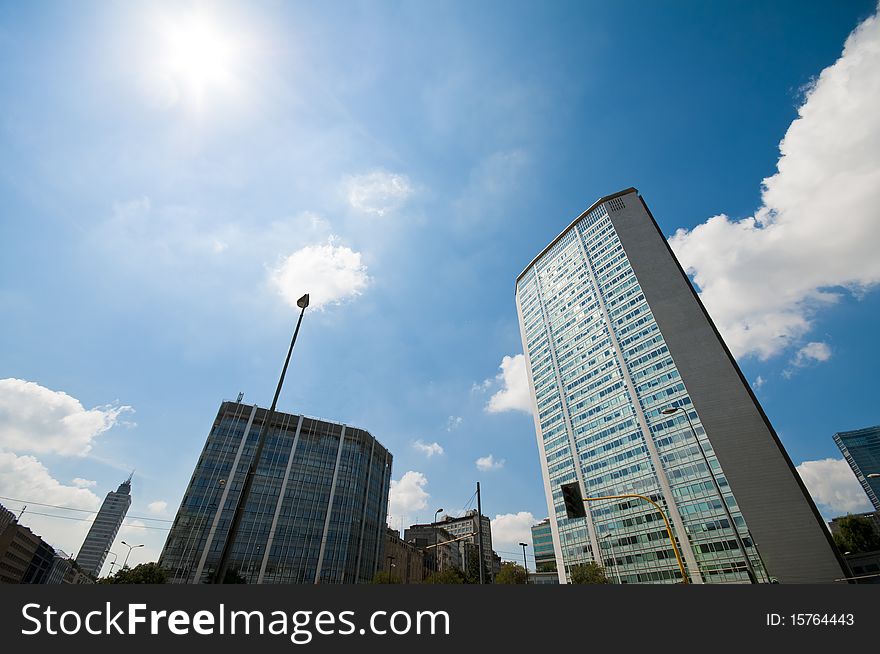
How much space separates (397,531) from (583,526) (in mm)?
48356

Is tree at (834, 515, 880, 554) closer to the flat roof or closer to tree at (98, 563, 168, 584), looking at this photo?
the flat roof

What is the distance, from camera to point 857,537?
192 ft

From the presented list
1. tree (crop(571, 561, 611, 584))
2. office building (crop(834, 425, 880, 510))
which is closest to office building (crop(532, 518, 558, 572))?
tree (crop(571, 561, 611, 584))

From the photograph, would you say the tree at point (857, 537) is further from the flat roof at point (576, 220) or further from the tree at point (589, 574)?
the flat roof at point (576, 220)

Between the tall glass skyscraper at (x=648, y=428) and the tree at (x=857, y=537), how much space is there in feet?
72.4

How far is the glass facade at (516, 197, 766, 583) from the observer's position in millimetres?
51906

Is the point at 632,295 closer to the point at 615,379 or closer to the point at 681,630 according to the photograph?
the point at 615,379

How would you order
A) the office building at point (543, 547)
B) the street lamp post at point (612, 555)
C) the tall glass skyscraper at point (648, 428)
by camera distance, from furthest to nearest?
the office building at point (543, 547) < the street lamp post at point (612, 555) < the tall glass skyscraper at point (648, 428)

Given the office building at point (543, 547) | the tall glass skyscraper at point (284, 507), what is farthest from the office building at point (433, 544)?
the tall glass skyscraper at point (284, 507)

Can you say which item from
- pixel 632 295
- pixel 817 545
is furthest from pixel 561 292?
pixel 817 545

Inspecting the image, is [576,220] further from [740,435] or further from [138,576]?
[138,576]

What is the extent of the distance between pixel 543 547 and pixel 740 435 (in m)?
73.8

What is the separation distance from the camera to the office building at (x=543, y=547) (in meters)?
100

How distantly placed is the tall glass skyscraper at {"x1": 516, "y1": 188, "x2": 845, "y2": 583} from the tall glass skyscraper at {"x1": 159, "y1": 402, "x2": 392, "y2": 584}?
126ft
